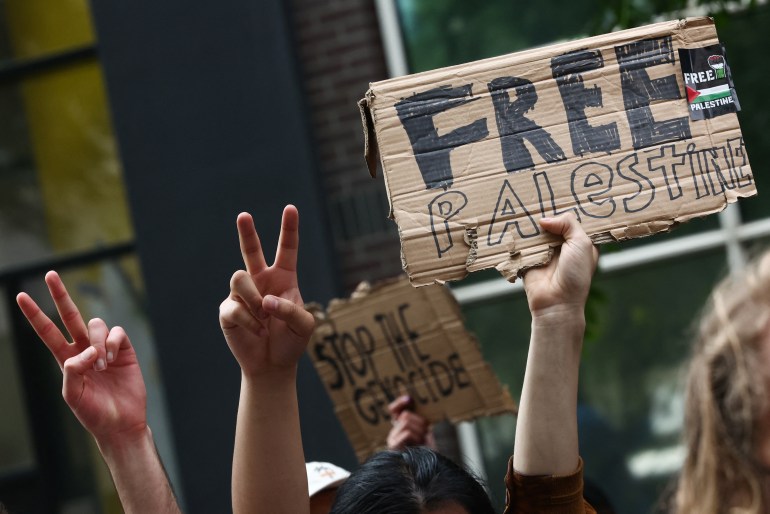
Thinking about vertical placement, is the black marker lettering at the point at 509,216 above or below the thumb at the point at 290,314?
above

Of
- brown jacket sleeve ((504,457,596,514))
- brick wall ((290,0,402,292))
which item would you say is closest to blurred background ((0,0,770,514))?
brick wall ((290,0,402,292))

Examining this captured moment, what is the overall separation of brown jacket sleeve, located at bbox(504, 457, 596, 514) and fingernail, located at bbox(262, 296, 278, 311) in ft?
1.87

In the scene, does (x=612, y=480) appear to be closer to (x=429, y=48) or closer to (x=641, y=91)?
(x=429, y=48)

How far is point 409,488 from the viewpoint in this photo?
241 cm

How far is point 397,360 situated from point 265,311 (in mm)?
1280

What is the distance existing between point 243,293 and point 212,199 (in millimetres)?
3424

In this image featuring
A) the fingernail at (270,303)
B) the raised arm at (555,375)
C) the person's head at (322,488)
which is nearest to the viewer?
the raised arm at (555,375)

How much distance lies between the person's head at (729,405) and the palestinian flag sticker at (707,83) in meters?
0.78

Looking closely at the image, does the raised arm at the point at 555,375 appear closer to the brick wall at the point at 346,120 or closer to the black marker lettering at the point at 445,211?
the black marker lettering at the point at 445,211

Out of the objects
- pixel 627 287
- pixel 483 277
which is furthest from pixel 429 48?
pixel 627 287

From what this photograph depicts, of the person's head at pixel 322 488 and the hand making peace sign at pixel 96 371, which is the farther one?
the person's head at pixel 322 488

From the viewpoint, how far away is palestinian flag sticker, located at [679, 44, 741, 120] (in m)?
2.35

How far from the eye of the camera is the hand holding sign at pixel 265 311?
7.39 ft

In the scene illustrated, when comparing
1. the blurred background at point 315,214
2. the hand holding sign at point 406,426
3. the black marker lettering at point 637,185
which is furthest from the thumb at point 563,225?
the blurred background at point 315,214
